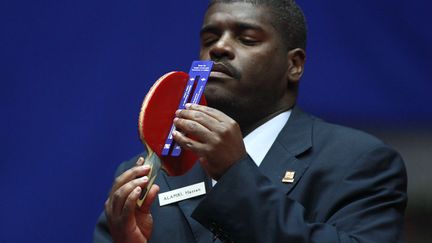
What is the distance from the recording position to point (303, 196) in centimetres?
238

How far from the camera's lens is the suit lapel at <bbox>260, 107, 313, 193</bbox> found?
2.44 meters

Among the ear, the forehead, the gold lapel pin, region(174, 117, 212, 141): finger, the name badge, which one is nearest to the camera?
region(174, 117, 212, 141): finger

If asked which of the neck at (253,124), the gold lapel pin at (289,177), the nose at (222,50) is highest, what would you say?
the nose at (222,50)

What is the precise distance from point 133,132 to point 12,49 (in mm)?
559

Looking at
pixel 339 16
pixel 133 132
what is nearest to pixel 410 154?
pixel 339 16

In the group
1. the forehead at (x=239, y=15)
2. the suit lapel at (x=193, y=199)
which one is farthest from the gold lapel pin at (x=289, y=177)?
the forehead at (x=239, y=15)

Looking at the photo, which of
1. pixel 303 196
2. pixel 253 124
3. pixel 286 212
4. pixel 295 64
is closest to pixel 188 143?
pixel 286 212

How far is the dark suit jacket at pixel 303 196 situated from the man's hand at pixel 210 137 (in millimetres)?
34

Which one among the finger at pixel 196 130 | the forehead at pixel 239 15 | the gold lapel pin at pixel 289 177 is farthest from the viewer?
the forehead at pixel 239 15

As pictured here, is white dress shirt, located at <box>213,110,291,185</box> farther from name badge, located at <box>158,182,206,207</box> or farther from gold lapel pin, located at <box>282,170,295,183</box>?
gold lapel pin, located at <box>282,170,295,183</box>

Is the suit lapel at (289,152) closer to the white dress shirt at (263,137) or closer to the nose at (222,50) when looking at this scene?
the white dress shirt at (263,137)

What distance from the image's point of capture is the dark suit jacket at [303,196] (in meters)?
2.10

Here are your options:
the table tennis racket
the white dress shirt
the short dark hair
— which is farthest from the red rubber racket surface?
the short dark hair

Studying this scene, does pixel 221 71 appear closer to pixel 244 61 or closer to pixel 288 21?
pixel 244 61
